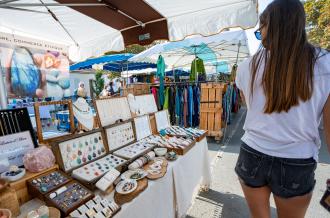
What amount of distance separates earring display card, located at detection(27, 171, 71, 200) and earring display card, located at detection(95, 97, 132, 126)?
1.90 ft

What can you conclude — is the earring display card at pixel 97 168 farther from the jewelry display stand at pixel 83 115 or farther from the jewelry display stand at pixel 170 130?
the jewelry display stand at pixel 170 130

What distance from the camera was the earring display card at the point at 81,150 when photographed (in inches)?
50.4

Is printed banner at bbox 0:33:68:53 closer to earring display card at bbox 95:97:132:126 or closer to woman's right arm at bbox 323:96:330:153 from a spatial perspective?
earring display card at bbox 95:97:132:126

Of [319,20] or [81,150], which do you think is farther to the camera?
[319,20]

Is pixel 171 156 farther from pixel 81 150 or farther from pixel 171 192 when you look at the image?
pixel 81 150

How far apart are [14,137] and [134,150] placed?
2.70ft

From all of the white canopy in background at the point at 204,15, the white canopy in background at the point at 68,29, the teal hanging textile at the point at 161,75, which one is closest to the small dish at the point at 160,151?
the white canopy in background at the point at 204,15

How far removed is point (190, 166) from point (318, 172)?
94.2 inches

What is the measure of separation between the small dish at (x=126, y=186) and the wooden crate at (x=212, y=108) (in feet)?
12.4

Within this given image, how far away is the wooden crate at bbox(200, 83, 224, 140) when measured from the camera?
15.6 feet

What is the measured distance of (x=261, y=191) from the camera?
42.1 inches

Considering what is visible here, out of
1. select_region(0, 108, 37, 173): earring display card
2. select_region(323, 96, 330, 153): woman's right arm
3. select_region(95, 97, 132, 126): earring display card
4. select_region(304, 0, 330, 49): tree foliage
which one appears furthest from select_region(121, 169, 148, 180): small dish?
select_region(304, 0, 330, 49): tree foliage

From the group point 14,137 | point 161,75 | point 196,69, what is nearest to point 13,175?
point 14,137

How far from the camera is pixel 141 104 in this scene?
7.43 ft
